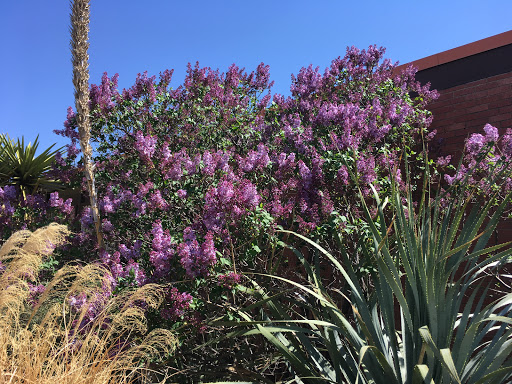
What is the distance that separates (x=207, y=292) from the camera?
3.81 m

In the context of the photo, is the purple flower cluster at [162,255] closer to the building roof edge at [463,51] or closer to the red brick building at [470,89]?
the red brick building at [470,89]

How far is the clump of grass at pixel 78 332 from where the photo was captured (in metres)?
2.95

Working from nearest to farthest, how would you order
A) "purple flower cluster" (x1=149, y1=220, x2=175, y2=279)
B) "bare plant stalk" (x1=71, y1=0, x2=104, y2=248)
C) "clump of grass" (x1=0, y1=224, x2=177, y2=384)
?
"clump of grass" (x1=0, y1=224, x2=177, y2=384) < "purple flower cluster" (x1=149, y1=220, x2=175, y2=279) < "bare plant stalk" (x1=71, y1=0, x2=104, y2=248)

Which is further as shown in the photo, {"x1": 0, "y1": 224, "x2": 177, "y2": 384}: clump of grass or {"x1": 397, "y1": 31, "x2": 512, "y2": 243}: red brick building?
{"x1": 397, "y1": 31, "x2": 512, "y2": 243}: red brick building

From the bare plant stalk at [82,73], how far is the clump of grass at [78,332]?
1.00 m

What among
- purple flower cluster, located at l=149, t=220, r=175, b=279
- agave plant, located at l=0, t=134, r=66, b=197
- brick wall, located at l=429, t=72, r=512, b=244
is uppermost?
agave plant, located at l=0, t=134, r=66, b=197

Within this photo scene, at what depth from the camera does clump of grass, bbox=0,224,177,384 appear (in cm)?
295

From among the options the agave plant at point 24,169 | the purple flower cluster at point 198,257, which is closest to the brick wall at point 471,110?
the purple flower cluster at point 198,257

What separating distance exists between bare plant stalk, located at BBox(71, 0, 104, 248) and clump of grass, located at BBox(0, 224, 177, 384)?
39.5 inches

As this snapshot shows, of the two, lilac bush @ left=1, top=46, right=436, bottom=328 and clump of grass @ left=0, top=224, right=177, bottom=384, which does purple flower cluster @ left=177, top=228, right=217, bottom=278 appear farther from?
clump of grass @ left=0, top=224, right=177, bottom=384

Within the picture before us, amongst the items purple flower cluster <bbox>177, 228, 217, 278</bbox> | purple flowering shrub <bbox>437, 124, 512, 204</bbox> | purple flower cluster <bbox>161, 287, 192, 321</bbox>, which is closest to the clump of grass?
purple flower cluster <bbox>161, 287, 192, 321</bbox>

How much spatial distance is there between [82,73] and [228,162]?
2.13 metres

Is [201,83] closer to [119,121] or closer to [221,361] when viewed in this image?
[119,121]

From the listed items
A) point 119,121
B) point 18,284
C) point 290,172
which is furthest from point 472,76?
point 18,284
